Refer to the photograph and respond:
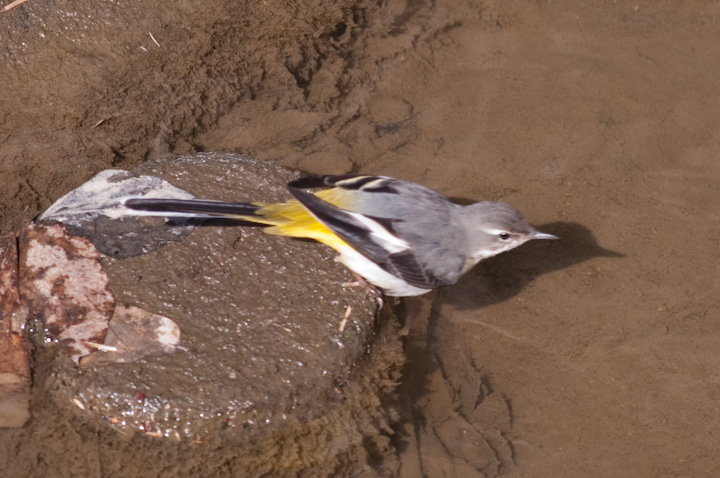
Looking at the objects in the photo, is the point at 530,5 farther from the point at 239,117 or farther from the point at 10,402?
the point at 10,402

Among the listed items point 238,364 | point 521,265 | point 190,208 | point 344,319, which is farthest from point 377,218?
point 521,265

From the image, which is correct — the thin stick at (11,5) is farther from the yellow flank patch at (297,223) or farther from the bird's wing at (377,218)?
the bird's wing at (377,218)

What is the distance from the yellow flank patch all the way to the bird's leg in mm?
270

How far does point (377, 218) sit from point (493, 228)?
888 mm

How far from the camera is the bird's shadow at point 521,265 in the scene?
6344mm

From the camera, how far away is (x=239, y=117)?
275 inches

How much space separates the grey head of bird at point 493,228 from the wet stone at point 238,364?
0.92m

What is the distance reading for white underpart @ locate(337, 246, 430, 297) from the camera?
5.33 m

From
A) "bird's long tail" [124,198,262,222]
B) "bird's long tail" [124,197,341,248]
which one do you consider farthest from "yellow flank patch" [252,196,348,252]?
"bird's long tail" [124,198,262,222]

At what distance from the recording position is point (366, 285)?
18.0 feet

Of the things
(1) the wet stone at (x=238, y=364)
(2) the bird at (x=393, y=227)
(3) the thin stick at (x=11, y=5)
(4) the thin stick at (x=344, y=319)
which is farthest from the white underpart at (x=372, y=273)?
(3) the thin stick at (x=11, y=5)

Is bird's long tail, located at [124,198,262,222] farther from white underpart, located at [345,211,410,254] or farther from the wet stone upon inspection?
white underpart, located at [345,211,410,254]

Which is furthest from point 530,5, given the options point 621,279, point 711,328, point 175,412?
point 175,412

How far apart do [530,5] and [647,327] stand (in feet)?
13.7
